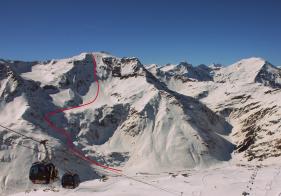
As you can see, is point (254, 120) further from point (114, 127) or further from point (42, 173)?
point (42, 173)

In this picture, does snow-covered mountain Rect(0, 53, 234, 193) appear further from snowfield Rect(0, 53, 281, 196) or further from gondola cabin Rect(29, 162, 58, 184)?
gondola cabin Rect(29, 162, 58, 184)

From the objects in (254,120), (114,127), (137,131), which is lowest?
(137,131)

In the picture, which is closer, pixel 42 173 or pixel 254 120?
→ pixel 42 173

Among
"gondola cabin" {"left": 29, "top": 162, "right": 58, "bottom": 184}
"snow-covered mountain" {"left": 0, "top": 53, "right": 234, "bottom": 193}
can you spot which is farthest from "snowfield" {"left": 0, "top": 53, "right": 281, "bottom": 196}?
"gondola cabin" {"left": 29, "top": 162, "right": 58, "bottom": 184}

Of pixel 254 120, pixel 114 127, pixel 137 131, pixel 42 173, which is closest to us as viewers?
pixel 42 173

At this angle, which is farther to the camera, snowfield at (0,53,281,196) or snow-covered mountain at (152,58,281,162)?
snow-covered mountain at (152,58,281,162)

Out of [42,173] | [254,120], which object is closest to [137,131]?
[254,120]

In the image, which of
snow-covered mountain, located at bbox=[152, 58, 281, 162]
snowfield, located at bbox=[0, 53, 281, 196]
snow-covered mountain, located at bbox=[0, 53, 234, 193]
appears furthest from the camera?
snow-covered mountain, located at bbox=[152, 58, 281, 162]

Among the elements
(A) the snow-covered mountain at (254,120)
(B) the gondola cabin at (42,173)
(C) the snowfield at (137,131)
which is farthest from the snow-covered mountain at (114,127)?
(B) the gondola cabin at (42,173)

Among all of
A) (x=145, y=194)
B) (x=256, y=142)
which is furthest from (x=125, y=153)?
(x=145, y=194)
